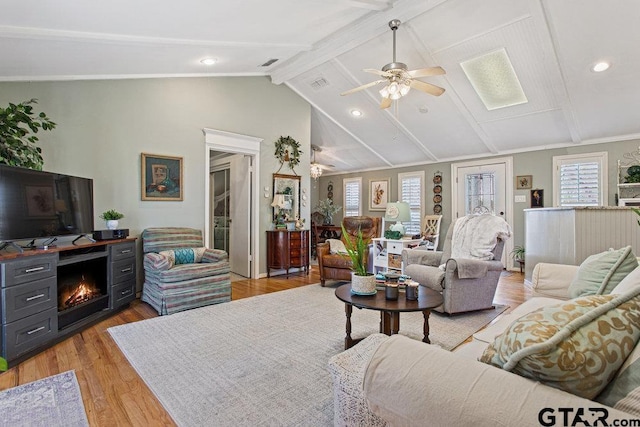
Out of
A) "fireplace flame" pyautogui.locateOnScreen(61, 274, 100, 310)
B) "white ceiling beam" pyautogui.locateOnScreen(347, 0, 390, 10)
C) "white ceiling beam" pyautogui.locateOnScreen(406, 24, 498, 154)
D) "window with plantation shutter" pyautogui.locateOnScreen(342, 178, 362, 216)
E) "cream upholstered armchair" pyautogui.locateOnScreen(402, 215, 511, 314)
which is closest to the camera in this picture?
"fireplace flame" pyautogui.locateOnScreen(61, 274, 100, 310)

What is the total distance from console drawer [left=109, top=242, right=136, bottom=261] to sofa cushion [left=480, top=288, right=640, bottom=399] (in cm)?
368

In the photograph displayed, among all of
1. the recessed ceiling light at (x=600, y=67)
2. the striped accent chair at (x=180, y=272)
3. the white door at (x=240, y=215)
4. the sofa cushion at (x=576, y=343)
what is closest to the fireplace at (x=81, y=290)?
the striped accent chair at (x=180, y=272)

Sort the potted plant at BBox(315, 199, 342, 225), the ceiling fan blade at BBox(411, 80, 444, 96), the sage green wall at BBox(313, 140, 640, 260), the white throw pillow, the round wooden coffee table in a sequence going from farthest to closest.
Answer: the potted plant at BBox(315, 199, 342, 225) → the sage green wall at BBox(313, 140, 640, 260) → the white throw pillow → the ceiling fan blade at BBox(411, 80, 444, 96) → the round wooden coffee table

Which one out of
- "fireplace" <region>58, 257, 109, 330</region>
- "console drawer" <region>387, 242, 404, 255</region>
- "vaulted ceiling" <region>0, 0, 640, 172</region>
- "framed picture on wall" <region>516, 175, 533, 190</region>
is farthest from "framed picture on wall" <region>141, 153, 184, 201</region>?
"framed picture on wall" <region>516, 175, 533, 190</region>

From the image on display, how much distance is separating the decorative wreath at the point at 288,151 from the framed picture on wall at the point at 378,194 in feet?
9.45

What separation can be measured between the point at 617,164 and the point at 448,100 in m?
2.81

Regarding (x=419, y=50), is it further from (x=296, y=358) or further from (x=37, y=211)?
(x=37, y=211)

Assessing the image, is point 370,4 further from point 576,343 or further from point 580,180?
point 580,180

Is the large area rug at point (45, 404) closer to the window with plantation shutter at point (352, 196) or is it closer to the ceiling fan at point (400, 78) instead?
the ceiling fan at point (400, 78)

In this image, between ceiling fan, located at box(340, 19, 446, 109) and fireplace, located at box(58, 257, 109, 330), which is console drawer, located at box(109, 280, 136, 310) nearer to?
fireplace, located at box(58, 257, 109, 330)

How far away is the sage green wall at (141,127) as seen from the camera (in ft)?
11.9

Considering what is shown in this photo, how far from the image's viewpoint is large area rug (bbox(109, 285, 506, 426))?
5.98ft

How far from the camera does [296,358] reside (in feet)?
8.00

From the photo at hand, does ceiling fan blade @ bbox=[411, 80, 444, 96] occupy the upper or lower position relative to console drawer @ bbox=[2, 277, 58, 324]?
upper
